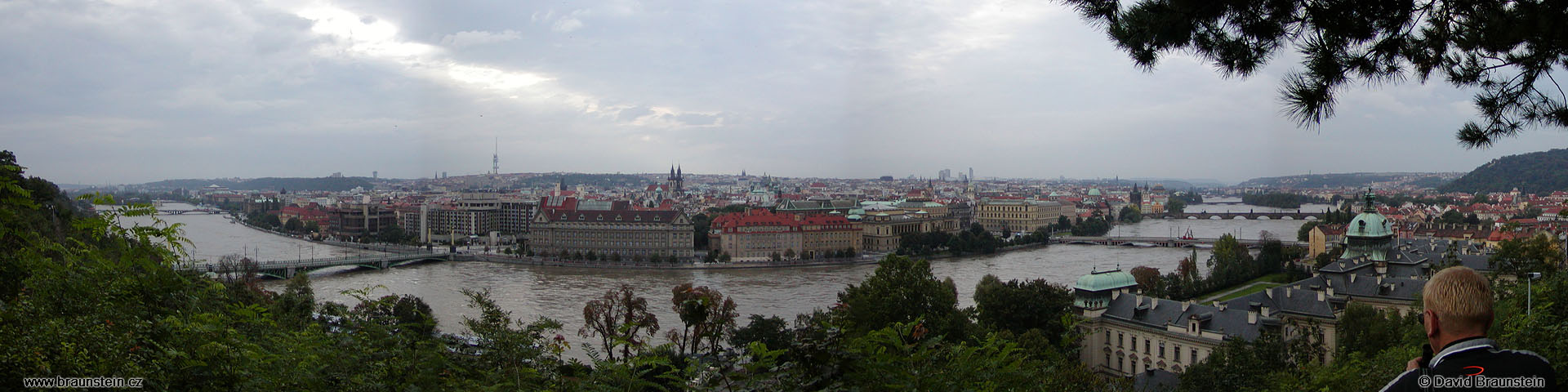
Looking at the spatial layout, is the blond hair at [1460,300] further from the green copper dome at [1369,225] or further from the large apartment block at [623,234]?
the large apartment block at [623,234]

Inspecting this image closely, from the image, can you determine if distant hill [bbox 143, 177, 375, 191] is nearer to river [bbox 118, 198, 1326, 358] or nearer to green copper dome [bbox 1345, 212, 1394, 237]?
river [bbox 118, 198, 1326, 358]

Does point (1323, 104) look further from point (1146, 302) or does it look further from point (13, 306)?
point (1146, 302)

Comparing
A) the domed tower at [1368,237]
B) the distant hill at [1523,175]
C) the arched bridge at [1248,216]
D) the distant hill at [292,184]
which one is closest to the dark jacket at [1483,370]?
the domed tower at [1368,237]

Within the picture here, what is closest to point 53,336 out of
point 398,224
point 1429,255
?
point 1429,255

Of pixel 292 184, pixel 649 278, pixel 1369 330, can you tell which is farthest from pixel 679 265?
pixel 292 184

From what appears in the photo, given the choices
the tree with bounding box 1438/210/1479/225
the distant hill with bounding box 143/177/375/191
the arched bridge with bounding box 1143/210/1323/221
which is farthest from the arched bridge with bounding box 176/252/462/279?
the distant hill with bounding box 143/177/375/191

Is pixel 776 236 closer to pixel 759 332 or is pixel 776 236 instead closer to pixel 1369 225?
pixel 1369 225

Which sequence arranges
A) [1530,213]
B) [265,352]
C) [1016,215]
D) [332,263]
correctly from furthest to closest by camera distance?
[1016,215] < [1530,213] < [332,263] < [265,352]
